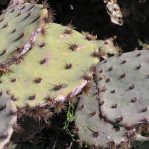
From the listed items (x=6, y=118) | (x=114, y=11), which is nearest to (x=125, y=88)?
(x=6, y=118)

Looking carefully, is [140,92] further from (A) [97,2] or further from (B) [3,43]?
(A) [97,2]

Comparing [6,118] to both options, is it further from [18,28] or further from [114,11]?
[114,11]

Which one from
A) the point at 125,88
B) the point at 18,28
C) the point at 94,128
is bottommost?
the point at 94,128

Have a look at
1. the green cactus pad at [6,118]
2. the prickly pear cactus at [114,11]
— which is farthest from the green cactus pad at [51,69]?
the prickly pear cactus at [114,11]

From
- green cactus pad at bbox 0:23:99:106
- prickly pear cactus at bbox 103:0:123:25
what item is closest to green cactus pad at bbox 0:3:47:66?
green cactus pad at bbox 0:23:99:106

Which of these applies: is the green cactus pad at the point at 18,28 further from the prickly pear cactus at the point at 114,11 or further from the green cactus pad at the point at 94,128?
the prickly pear cactus at the point at 114,11

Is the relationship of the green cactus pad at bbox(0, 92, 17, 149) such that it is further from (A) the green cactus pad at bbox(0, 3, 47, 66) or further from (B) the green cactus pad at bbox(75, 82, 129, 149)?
(B) the green cactus pad at bbox(75, 82, 129, 149)
